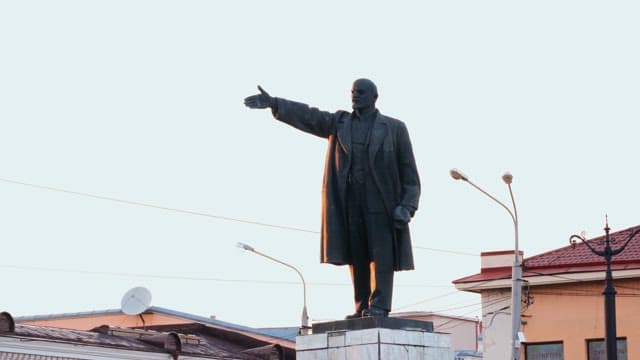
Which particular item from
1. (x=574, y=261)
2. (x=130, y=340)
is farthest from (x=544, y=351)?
(x=130, y=340)

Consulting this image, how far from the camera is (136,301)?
41.0 m

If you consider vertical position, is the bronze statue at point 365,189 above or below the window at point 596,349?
below

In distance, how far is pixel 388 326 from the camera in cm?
1134

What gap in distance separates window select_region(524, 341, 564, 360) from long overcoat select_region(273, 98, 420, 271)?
23.7 m

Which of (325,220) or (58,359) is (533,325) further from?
(325,220)

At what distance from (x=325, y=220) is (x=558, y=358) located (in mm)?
23886

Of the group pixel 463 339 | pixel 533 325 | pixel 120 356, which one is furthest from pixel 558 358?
pixel 463 339

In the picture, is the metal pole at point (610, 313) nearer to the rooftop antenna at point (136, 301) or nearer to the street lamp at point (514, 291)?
the street lamp at point (514, 291)

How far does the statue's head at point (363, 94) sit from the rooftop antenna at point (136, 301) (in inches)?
1161

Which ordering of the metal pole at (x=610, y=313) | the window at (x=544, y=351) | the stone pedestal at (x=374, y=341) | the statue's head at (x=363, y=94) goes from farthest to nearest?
1. the window at (x=544, y=351)
2. the metal pole at (x=610, y=313)
3. the statue's head at (x=363, y=94)
4. the stone pedestal at (x=374, y=341)

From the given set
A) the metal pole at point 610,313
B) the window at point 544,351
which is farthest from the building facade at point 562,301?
the metal pole at point 610,313

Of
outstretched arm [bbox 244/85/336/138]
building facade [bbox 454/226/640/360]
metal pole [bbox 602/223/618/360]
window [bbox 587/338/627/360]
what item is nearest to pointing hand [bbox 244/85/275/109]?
outstretched arm [bbox 244/85/336/138]

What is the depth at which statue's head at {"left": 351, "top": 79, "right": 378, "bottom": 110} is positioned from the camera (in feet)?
39.7

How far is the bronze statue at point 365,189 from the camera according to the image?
11844 mm
